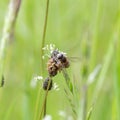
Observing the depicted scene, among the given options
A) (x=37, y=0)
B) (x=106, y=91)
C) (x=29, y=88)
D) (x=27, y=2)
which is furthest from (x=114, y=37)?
(x=37, y=0)

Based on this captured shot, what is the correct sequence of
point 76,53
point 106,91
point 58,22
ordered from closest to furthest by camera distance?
point 106,91 < point 58,22 < point 76,53

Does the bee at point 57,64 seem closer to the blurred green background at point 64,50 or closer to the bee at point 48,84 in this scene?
the bee at point 48,84

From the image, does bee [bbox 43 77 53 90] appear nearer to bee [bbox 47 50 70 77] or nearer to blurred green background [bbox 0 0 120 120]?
bee [bbox 47 50 70 77]

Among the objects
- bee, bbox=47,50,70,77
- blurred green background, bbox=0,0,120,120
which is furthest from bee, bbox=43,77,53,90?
blurred green background, bbox=0,0,120,120

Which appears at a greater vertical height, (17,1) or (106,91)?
(17,1)

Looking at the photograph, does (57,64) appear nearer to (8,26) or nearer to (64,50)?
(8,26)

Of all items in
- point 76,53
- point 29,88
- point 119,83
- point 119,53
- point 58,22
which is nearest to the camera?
point 119,83

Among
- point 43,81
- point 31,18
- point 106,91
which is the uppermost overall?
point 31,18

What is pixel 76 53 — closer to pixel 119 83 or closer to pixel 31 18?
pixel 31 18
